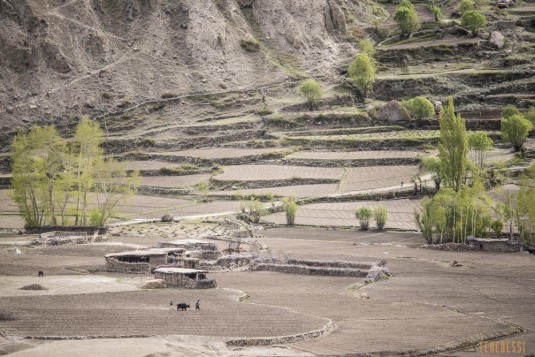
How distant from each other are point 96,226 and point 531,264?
4008 centimetres

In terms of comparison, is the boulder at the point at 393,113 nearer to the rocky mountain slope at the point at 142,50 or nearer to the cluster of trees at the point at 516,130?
the cluster of trees at the point at 516,130

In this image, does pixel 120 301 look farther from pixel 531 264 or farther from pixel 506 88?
pixel 506 88

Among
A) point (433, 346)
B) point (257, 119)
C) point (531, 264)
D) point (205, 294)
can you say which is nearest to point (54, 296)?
point (205, 294)

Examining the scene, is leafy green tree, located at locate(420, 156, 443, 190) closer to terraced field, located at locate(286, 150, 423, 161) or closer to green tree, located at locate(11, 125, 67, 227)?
terraced field, located at locate(286, 150, 423, 161)

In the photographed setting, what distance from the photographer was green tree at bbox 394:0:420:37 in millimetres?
168750

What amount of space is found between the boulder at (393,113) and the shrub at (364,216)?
150 ft

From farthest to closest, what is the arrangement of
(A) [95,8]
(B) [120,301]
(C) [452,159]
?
1. (A) [95,8]
2. (C) [452,159]
3. (B) [120,301]

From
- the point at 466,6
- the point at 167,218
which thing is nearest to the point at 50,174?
the point at 167,218

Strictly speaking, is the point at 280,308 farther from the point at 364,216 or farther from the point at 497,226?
the point at 364,216

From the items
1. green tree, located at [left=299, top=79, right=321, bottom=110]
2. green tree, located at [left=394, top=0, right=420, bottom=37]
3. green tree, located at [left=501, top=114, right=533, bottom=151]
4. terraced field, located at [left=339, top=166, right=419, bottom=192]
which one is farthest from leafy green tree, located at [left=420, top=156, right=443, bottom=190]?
green tree, located at [left=394, top=0, right=420, bottom=37]

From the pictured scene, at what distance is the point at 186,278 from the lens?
54719mm

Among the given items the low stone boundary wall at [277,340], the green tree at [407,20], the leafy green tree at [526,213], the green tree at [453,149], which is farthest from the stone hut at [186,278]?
the green tree at [407,20]

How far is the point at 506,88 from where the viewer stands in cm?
14000

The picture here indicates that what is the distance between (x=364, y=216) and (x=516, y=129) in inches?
1220
